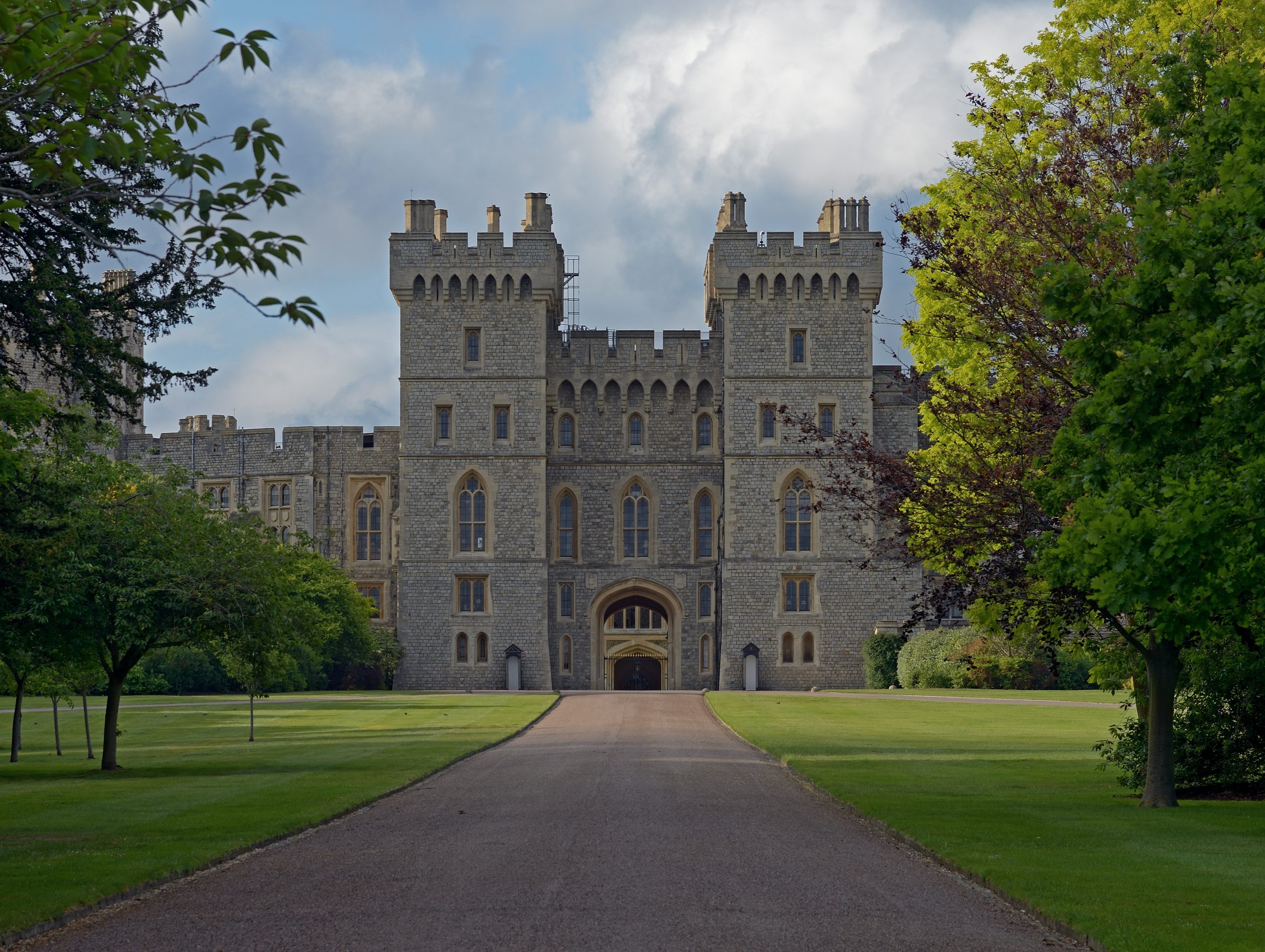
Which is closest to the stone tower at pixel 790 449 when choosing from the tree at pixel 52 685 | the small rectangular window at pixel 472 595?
the small rectangular window at pixel 472 595

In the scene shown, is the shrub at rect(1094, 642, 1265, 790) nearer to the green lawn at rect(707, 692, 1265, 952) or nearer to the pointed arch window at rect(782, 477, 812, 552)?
the green lawn at rect(707, 692, 1265, 952)

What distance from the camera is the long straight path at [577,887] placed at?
31.1 feet

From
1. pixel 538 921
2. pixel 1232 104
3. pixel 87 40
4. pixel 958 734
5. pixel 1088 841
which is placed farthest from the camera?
pixel 958 734

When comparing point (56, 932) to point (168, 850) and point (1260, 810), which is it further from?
point (1260, 810)

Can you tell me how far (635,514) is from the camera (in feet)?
188

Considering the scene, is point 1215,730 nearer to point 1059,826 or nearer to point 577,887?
point 1059,826

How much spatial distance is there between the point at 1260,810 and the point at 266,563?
51.3ft

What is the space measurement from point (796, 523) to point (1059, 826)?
4007cm

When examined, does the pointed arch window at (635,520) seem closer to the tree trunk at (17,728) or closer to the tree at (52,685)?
the tree at (52,685)

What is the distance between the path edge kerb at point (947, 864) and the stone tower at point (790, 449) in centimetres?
3184

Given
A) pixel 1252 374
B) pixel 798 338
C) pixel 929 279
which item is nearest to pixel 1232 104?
pixel 1252 374

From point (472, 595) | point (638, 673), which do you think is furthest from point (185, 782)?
point (638, 673)

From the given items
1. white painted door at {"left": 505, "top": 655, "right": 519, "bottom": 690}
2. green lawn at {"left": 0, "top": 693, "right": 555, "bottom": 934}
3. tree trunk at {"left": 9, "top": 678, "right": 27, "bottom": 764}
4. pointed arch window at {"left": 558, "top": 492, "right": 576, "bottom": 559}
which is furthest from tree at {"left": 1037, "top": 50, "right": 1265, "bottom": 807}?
pointed arch window at {"left": 558, "top": 492, "right": 576, "bottom": 559}

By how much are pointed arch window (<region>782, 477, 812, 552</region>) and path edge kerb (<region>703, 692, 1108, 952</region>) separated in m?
32.6
